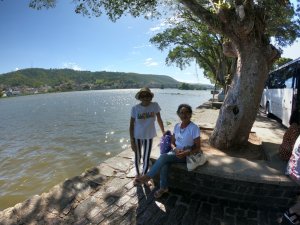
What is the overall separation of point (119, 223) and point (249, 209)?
2.19m

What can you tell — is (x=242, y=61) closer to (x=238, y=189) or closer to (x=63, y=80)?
(x=238, y=189)

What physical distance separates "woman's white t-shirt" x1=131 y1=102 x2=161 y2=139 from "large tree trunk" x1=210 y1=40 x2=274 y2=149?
2044mm

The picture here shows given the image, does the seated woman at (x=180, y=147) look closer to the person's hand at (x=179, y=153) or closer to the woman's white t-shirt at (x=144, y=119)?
the person's hand at (x=179, y=153)

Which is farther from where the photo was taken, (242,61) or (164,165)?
(242,61)

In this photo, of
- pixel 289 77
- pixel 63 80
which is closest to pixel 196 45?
pixel 289 77

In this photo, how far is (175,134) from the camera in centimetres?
457

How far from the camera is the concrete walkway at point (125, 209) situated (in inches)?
155

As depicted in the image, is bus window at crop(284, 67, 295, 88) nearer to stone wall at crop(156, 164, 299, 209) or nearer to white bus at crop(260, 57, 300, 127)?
white bus at crop(260, 57, 300, 127)

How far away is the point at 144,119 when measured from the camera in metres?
4.64

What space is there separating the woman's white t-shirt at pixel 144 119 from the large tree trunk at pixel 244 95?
6.70ft

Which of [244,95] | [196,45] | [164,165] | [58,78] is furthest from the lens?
[58,78]

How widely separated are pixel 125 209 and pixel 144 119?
159cm

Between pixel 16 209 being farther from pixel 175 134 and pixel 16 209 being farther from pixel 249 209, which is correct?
pixel 249 209

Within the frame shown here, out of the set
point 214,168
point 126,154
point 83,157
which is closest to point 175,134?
point 214,168
